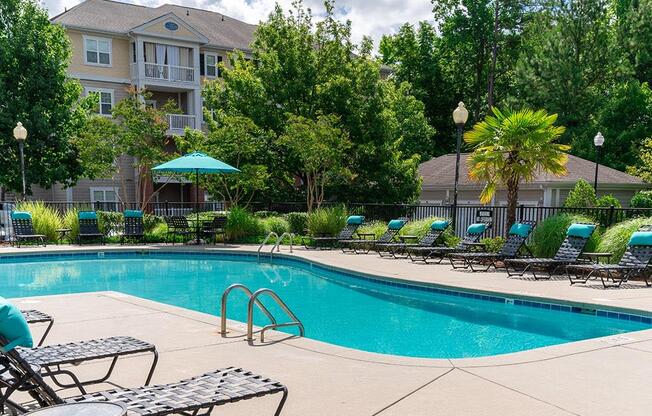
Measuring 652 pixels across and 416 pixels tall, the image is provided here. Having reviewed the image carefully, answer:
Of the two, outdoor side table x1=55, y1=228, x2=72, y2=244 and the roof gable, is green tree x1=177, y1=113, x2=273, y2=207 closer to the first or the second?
outdoor side table x1=55, y1=228, x2=72, y2=244

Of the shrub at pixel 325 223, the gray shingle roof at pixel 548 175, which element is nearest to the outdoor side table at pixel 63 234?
the shrub at pixel 325 223

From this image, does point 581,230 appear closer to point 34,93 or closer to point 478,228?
point 478,228

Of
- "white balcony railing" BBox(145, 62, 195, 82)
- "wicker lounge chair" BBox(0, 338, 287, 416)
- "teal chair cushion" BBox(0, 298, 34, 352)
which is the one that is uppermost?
"white balcony railing" BBox(145, 62, 195, 82)

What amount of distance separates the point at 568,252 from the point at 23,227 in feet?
51.4

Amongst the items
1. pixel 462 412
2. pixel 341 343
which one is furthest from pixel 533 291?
pixel 462 412

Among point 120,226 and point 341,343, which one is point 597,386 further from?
point 120,226

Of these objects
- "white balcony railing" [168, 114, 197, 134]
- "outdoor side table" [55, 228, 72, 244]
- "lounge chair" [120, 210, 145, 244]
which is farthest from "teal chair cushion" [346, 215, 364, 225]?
"white balcony railing" [168, 114, 197, 134]

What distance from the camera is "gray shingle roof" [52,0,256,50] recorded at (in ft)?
94.1

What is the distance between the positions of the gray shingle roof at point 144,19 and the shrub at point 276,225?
1579cm

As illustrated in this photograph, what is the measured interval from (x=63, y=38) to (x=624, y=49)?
95.4 ft

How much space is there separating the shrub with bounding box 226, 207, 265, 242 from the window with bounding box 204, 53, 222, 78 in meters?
15.7

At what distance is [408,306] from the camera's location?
32.4ft

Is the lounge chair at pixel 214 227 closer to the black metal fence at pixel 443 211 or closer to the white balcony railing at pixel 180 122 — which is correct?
the black metal fence at pixel 443 211

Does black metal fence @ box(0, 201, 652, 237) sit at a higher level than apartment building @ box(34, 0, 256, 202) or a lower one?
lower
